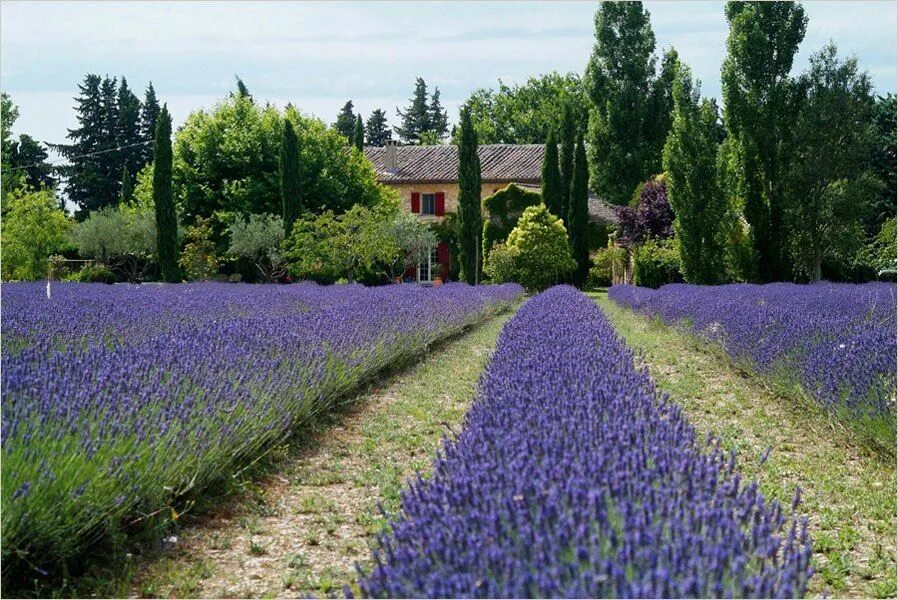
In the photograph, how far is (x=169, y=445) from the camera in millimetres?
3514

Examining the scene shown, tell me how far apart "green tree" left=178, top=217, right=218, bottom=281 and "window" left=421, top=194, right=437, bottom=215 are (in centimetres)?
1191

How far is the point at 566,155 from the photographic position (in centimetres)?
3319

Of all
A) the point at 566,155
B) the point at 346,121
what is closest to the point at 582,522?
the point at 566,155

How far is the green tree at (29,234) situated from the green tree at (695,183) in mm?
18415

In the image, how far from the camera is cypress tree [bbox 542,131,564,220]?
105 feet

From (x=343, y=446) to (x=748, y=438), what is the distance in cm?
252

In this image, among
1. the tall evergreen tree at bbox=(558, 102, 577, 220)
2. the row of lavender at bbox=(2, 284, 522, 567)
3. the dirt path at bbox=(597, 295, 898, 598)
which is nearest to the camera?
the row of lavender at bbox=(2, 284, 522, 567)

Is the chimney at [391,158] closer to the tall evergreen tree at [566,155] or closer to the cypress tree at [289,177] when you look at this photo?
the tall evergreen tree at [566,155]

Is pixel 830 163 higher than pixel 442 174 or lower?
lower

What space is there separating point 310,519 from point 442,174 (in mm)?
36037

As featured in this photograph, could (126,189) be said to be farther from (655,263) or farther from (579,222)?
(655,263)

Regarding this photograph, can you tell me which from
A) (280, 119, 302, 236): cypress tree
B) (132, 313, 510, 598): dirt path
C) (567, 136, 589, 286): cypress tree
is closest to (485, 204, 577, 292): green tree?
(567, 136, 589, 286): cypress tree

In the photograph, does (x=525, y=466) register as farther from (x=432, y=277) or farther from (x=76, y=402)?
(x=432, y=277)

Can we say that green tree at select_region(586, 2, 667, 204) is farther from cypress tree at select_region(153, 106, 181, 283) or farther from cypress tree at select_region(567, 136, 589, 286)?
cypress tree at select_region(153, 106, 181, 283)
